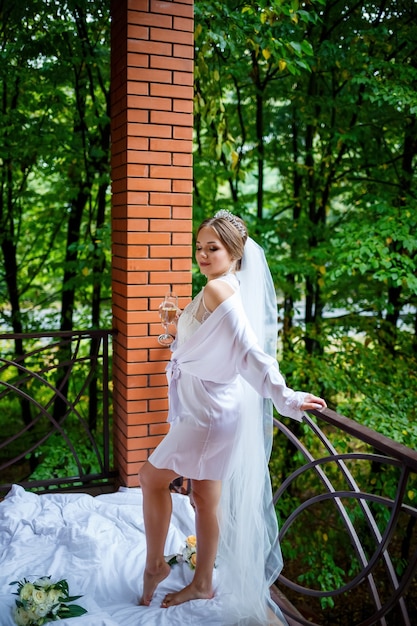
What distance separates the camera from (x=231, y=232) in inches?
90.3

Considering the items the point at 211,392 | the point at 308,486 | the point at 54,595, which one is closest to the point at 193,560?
the point at 54,595

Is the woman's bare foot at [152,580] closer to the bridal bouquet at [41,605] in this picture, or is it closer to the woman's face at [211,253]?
the bridal bouquet at [41,605]

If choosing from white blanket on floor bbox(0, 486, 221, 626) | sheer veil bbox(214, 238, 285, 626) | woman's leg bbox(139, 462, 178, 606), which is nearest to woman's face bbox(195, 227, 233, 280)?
sheer veil bbox(214, 238, 285, 626)

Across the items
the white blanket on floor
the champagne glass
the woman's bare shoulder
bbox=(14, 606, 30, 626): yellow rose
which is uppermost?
the woman's bare shoulder

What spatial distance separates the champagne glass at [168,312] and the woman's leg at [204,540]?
80cm

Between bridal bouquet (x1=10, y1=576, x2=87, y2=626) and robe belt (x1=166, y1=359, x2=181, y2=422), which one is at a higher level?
robe belt (x1=166, y1=359, x2=181, y2=422)

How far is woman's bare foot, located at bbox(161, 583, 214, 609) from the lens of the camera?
2355mm

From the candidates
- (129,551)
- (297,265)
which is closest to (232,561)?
(129,551)

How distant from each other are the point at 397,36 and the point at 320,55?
0.87 m

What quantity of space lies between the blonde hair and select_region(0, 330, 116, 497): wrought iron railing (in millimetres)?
1328

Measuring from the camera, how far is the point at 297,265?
17.3ft

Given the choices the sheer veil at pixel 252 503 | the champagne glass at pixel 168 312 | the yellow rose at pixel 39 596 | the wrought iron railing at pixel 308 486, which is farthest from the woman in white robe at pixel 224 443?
the wrought iron railing at pixel 308 486

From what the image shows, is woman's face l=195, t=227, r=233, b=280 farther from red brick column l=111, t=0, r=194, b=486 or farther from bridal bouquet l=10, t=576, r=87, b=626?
bridal bouquet l=10, t=576, r=87, b=626

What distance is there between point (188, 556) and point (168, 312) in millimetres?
1139
